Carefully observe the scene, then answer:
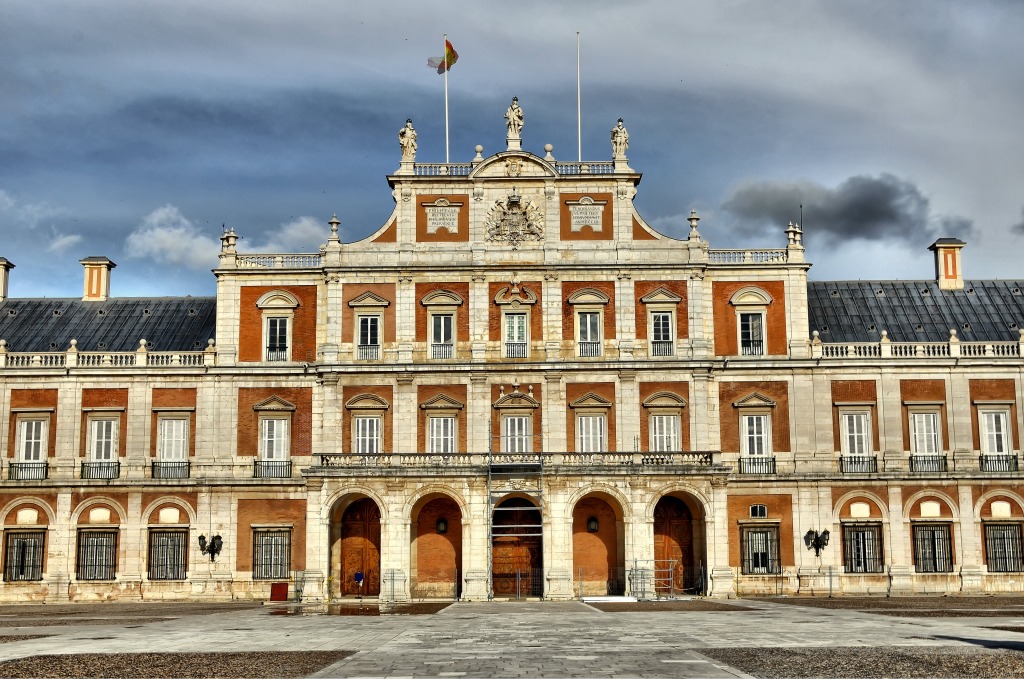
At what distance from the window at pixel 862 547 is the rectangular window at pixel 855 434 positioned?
350 centimetres

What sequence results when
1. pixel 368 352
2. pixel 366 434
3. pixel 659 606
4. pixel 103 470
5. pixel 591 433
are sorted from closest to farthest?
1. pixel 659 606
2. pixel 591 433
3. pixel 366 434
4. pixel 368 352
5. pixel 103 470

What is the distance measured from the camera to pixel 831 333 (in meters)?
60.1

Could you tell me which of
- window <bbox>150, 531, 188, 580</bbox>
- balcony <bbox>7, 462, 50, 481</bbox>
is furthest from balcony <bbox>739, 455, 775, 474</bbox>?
balcony <bbox>7, 462, 50, 481</bbox>

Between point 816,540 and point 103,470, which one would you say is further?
point 103,470

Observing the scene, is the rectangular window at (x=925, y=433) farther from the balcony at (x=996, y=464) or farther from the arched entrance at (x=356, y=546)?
the arched entrance at (x=356, y=546)

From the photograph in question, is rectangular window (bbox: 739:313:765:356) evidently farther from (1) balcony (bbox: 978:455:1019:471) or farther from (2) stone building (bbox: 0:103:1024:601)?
(1) balcony (bbox: 978:455:1019:471)

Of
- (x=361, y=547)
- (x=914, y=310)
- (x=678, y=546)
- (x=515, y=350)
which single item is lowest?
(x=678, y=546)

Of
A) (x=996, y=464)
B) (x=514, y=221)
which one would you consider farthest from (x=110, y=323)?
(x=996, y=464)

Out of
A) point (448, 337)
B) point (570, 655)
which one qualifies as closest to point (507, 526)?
point (448, 337)

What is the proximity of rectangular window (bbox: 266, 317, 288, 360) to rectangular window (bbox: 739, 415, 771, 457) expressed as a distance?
72.5ft

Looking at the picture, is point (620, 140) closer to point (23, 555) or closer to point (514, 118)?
point (514, 118)

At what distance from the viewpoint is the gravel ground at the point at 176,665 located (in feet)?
82.4

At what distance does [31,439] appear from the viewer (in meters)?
57.6

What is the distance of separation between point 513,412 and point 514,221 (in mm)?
9195
